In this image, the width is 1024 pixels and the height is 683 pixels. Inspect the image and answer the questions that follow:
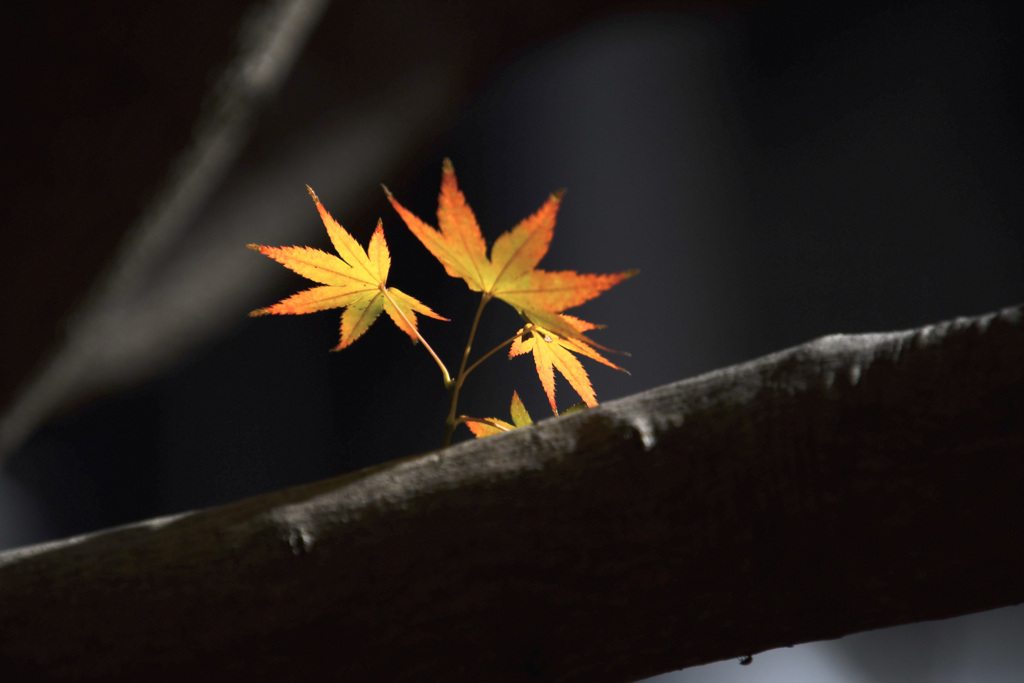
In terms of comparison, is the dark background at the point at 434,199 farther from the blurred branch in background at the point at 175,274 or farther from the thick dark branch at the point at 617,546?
the thick dark branch at the point at 617,546

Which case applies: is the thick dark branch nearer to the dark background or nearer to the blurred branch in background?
the dark background

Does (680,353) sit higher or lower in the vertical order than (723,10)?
lower

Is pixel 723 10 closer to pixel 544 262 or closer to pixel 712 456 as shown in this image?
pixel 544 262

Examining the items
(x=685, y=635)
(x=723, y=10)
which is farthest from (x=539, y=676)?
(x=723, y=10)

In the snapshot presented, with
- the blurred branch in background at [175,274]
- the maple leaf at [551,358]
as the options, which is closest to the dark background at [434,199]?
the blurred branch in background at [175,274]

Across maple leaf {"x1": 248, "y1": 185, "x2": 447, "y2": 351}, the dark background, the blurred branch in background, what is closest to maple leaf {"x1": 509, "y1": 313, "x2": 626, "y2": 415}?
maple leaf {"x1": 248, "y1": 185, "x2": 447, "y2": 351}
